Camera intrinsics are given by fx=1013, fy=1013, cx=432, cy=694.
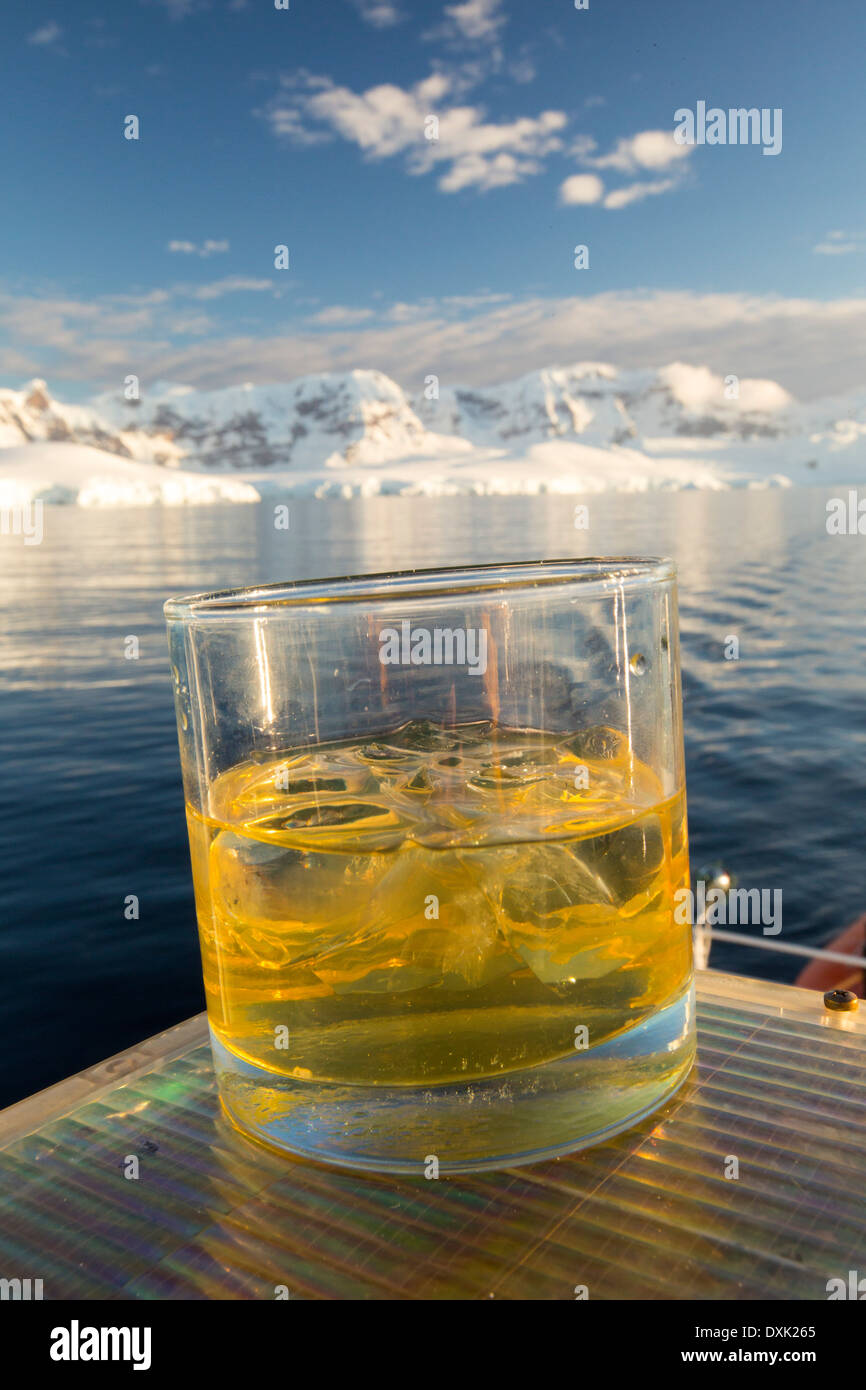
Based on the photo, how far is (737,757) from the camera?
1194 cm

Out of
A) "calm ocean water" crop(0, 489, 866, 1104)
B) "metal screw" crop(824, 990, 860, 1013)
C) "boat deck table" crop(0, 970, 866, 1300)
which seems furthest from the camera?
"calm ocean water" crop(0, 489, 866, 1104)

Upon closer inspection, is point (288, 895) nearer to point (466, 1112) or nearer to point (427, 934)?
point (427, 934)

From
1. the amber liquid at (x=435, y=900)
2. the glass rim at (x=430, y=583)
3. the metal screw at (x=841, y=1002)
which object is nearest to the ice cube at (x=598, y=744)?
the amber liquid at (x=435, y=900)

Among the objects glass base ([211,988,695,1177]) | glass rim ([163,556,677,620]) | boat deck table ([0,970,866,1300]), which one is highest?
glass rim ([163,556,677,620])

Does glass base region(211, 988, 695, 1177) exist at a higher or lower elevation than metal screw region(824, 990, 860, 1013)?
higher

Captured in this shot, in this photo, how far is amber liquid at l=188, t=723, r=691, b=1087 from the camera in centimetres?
96

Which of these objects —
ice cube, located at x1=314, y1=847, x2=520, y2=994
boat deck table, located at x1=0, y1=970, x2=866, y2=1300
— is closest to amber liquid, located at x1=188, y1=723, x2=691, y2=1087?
ice cube, located at x1=314, y1=847, x2=520, y2=994

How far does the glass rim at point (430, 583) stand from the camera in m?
0.94

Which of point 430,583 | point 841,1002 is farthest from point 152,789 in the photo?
point 430,583

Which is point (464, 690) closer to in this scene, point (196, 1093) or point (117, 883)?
point (196, 1093)

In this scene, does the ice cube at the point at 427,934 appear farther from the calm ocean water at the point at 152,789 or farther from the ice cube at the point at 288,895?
the calm ocean water at the point at 152,789

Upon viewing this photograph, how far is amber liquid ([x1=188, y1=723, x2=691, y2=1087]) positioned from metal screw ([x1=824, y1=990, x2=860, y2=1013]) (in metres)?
0.46

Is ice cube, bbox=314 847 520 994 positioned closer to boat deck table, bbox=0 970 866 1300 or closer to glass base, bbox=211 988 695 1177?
glass base, bbox=211 988 695 1177
